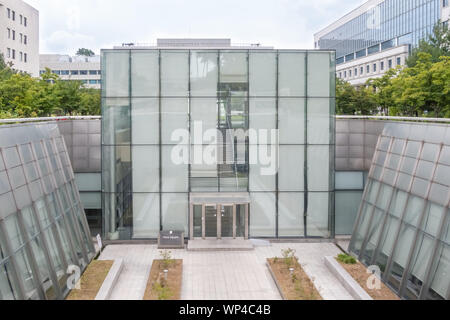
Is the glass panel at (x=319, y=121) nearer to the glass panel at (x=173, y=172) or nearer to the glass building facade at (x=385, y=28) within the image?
the glass panel at (x=173, y=172)

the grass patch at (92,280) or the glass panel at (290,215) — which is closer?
the grass patch at (92,280)

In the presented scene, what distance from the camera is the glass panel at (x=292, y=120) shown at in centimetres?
2559

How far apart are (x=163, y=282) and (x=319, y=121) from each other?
13.2 metres

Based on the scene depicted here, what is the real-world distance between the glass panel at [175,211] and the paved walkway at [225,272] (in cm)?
172

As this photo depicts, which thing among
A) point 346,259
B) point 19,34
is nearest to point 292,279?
point 346,259

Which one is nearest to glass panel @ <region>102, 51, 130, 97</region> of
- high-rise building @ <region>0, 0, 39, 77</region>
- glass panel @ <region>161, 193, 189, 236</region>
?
glass panel @ <region>161, 193, 189, 236</region>

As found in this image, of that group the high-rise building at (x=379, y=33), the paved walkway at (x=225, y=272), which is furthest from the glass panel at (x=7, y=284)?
the high-rise building at (x=379, y=33)

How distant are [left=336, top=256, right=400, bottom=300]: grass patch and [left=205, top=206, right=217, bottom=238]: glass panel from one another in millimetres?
7546

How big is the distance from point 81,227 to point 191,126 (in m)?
8.18

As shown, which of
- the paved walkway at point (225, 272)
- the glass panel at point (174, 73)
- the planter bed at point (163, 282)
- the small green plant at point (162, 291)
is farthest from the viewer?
the glass panel at point (174, 73)

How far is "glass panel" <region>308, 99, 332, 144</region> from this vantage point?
2567cm

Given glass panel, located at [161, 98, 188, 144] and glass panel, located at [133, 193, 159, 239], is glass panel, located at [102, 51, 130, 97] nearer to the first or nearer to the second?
glass panel, located at [161, 98, 188, 144]

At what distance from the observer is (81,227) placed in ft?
74.4

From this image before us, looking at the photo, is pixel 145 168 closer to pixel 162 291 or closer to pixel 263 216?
pixel 263 216
